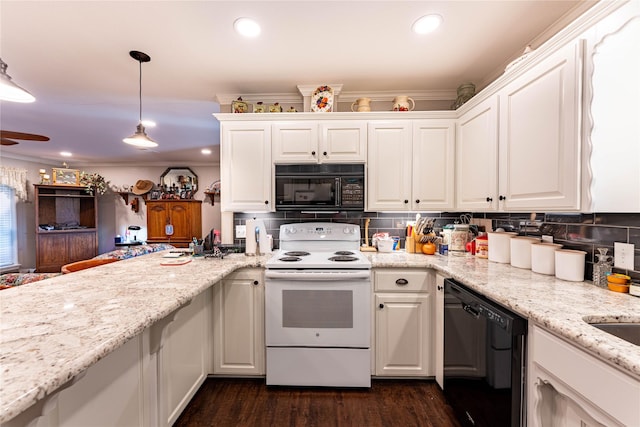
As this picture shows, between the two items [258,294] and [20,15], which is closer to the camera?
[20,15]

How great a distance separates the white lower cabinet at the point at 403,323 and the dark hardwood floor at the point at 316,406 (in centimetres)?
15

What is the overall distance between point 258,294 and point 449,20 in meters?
2.29

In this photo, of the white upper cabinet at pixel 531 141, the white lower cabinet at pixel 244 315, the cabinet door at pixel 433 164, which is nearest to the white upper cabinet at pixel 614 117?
the white upper cabinet at pixel 531 141

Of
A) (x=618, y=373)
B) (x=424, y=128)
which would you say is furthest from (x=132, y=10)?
(x=618, y=373)

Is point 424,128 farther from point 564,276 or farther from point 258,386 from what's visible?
point 258,386

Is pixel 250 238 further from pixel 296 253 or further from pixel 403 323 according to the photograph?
pixel 403 323

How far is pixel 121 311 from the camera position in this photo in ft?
3.33

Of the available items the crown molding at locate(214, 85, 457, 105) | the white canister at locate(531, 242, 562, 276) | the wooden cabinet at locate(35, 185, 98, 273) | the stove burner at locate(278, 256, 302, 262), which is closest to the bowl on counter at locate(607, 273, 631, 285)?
the white canister at locate(531, 242, 562, 276)

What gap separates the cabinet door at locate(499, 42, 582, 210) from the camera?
49.6 inches

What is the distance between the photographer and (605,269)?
1329 millimetres

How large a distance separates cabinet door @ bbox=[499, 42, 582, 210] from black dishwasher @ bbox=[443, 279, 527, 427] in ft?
2.15

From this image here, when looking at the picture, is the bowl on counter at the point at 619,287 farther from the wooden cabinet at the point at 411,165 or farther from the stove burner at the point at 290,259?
the stove burner at the point at 290,259

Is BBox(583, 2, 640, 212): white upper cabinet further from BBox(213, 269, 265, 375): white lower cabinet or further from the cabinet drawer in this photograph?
BBox(213, 269, 265, 375): white lower cabinet

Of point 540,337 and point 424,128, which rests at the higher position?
point 424,128
